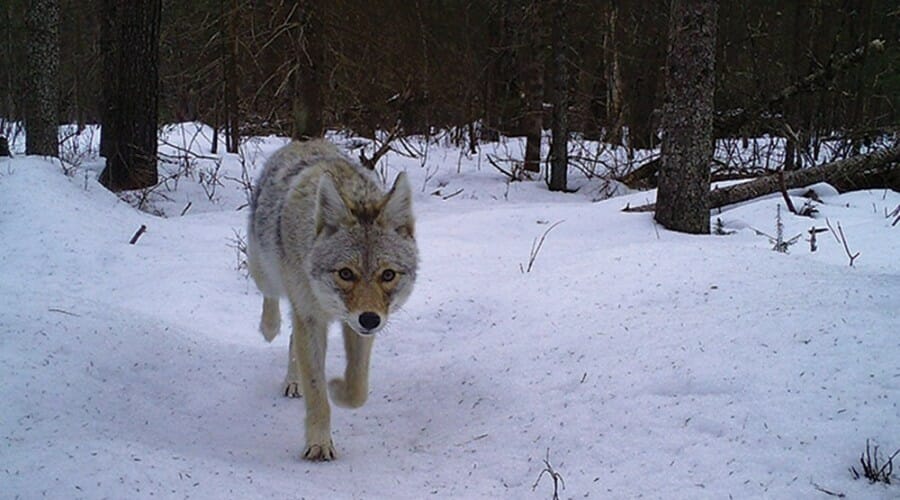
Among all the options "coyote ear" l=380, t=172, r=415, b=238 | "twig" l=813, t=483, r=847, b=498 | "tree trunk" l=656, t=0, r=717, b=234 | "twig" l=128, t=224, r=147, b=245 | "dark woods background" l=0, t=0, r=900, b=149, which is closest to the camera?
"twig" l=813, t=483, r=847, b=498

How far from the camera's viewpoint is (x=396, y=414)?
4660 mm

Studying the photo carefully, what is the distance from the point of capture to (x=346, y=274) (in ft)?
13.0

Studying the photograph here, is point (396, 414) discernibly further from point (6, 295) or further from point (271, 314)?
point (6, 295)

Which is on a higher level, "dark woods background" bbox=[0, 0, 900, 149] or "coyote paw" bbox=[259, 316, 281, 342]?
"dark woods background" bbox=[0, 0, 900, 149]

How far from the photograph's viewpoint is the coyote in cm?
394

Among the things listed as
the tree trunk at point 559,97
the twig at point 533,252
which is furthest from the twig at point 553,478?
the tree trunk at point 559,97

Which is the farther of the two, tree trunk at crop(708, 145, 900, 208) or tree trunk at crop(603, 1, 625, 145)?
tree trunk at crop(603, 1, 625, 145)

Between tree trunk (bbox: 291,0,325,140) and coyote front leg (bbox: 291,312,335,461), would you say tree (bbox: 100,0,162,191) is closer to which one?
tree trunk (bbox: 291,0,325,140)

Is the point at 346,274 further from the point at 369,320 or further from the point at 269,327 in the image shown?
the point at 269,327

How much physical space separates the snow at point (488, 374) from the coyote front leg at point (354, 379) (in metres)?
Answer: 0.25

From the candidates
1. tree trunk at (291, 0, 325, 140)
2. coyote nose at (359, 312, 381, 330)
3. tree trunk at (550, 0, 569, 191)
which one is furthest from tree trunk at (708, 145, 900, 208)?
tree trunk at (291, 0, 325, 140)

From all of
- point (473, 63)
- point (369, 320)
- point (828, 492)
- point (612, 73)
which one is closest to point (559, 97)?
point (612, 73)

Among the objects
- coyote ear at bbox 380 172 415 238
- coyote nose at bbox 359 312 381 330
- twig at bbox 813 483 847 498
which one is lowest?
twig at bbox 813 483 847 498

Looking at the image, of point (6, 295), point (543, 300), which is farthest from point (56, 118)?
point (543, 300)
